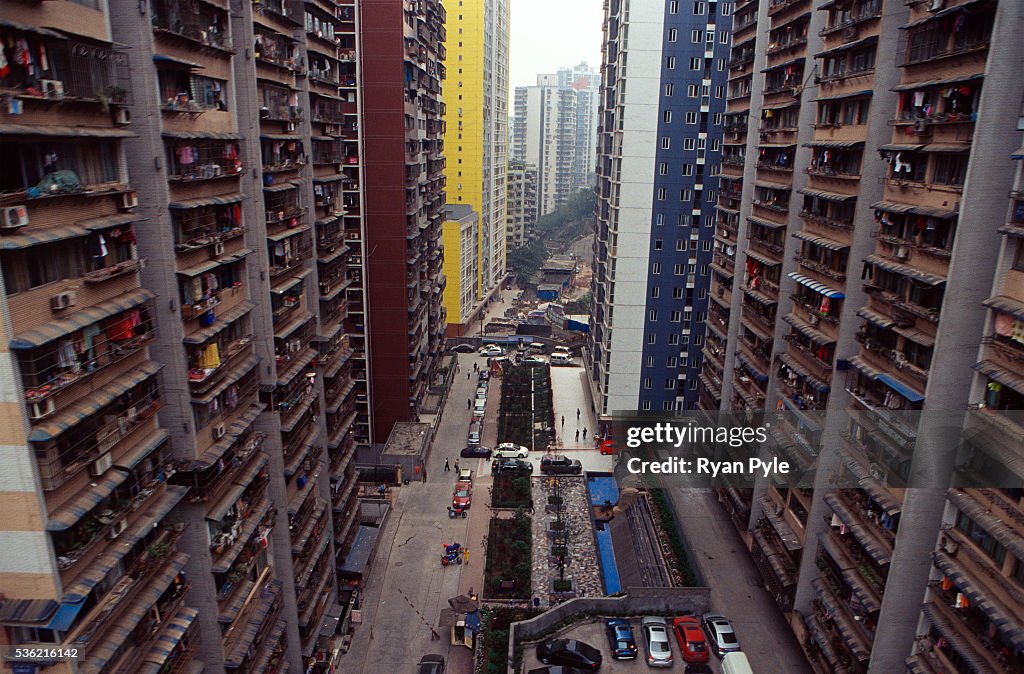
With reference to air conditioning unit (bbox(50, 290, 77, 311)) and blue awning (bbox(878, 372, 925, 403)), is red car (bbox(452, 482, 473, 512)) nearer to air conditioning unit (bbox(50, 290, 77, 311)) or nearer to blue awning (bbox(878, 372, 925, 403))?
blue awning (bbox(878, 372, 925, 403))

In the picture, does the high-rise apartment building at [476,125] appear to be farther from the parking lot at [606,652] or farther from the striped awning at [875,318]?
the striped awning at [875,318]

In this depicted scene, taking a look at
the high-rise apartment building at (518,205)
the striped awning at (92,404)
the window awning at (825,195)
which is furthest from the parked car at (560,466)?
the high-rise apartment building at (518,205)

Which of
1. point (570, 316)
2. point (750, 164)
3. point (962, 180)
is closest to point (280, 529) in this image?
point (962, 180)

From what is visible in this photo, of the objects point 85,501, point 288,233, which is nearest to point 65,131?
point 85,501

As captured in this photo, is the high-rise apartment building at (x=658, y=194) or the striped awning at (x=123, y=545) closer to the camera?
the striped awning at (x=123, y=545)

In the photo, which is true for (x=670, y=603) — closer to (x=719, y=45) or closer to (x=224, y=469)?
(x=224, y=469)
